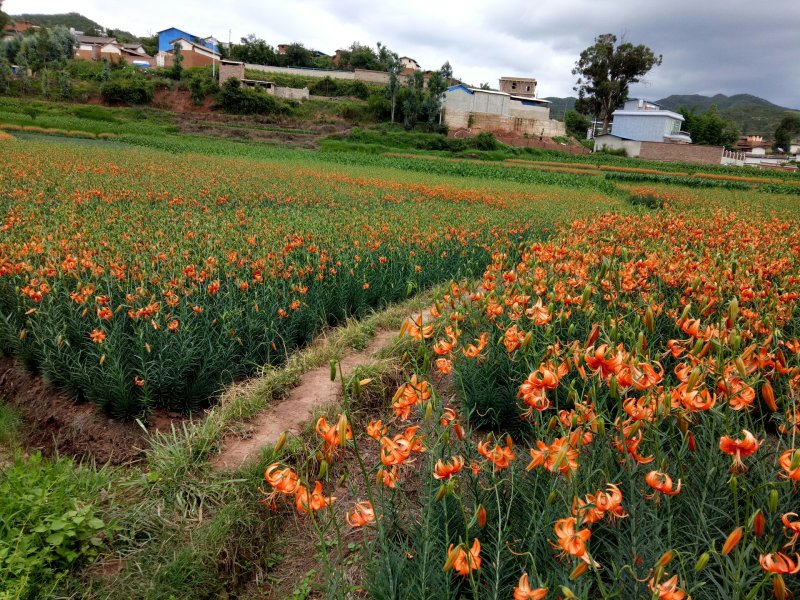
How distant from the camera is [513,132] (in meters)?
55.7

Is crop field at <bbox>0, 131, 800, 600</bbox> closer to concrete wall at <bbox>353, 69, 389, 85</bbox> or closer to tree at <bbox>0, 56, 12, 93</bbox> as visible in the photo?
tree at <bbox>0, 56, 12, 93</bbox>

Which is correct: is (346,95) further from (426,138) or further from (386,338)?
(386,338)

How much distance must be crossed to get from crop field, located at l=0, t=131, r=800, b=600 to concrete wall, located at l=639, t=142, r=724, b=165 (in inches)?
1987

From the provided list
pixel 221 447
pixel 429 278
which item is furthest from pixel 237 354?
pixel 429 278

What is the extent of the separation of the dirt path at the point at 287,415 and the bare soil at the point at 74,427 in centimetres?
60

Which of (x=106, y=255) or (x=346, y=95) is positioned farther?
(x=346, y=95)

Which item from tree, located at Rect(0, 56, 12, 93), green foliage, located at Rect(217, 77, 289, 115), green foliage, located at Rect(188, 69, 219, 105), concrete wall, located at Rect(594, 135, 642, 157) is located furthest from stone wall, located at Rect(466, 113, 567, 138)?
tree, located at Rect(0, 56, 12, 93)

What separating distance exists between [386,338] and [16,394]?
3.16 m

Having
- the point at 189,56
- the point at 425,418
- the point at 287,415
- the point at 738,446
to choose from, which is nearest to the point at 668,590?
the point at 738,446

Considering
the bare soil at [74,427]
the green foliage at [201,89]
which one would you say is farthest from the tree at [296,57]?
the bare soil at [74,427]

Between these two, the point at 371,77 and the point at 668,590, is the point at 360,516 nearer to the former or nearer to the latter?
the point at 668,590

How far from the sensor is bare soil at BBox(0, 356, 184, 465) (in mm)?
3488

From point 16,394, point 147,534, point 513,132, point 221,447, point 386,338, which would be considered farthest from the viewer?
point 513,132

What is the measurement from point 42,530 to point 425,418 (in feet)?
6.49
